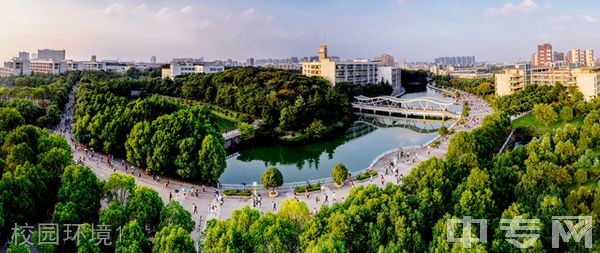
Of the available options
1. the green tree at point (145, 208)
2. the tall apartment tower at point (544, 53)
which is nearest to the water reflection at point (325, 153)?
the green tree at point (145, 208)

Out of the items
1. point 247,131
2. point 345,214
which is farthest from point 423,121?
point 345,214

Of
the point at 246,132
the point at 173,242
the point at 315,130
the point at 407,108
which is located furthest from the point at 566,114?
the point at 173,242

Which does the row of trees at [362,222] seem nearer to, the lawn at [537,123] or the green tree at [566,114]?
the lawn at [537,123]

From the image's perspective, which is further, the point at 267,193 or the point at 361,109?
the point at 361,109

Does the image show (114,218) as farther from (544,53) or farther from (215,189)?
(544,53)

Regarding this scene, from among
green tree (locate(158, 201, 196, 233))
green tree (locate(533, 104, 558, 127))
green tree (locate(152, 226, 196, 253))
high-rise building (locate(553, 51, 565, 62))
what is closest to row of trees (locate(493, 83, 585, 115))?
green tree (locate(533, 104, 558, 127))

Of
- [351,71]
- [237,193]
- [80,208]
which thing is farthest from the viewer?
[351,71]

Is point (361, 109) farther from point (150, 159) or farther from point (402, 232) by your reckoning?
point (402, 232)
